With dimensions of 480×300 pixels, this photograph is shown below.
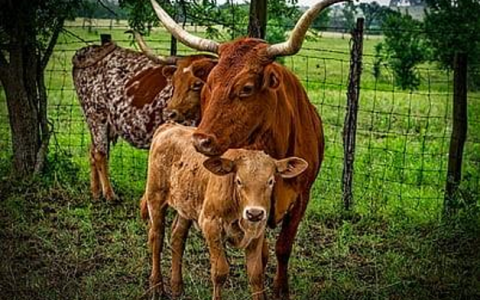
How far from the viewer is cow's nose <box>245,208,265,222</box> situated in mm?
4512

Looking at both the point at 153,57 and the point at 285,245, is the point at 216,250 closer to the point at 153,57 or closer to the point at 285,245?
the point at 285,245

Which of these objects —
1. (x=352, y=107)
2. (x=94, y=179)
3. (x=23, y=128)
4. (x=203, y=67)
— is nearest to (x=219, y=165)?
(x=203, y=67)

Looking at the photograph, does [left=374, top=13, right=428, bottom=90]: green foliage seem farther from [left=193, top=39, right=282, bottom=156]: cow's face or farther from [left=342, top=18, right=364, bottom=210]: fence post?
[left=193, top=39, right=282, bottom=156]: cow's face

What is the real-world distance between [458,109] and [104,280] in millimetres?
3896

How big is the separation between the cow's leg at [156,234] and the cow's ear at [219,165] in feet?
3.43

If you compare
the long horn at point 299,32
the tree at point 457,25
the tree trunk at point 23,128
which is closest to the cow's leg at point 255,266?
the long horn at point 299,32

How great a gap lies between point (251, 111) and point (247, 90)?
0.45 ft

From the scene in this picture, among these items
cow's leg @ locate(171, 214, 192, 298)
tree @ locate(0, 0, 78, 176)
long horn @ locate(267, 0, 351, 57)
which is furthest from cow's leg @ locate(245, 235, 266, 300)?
tree @ locate(0, 0, 78, 176)

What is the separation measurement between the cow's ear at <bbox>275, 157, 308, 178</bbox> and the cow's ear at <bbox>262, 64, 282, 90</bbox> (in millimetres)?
Result: 528

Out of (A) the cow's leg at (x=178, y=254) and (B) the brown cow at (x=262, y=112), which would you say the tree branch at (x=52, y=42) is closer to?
(B) the brown cow at (x=262, y=112)

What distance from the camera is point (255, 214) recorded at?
4.51 metres

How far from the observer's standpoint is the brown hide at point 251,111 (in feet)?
16.3

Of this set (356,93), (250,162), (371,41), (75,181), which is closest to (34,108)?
(75,181)

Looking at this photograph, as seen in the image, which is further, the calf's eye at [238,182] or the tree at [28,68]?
the tree at [28,68]
